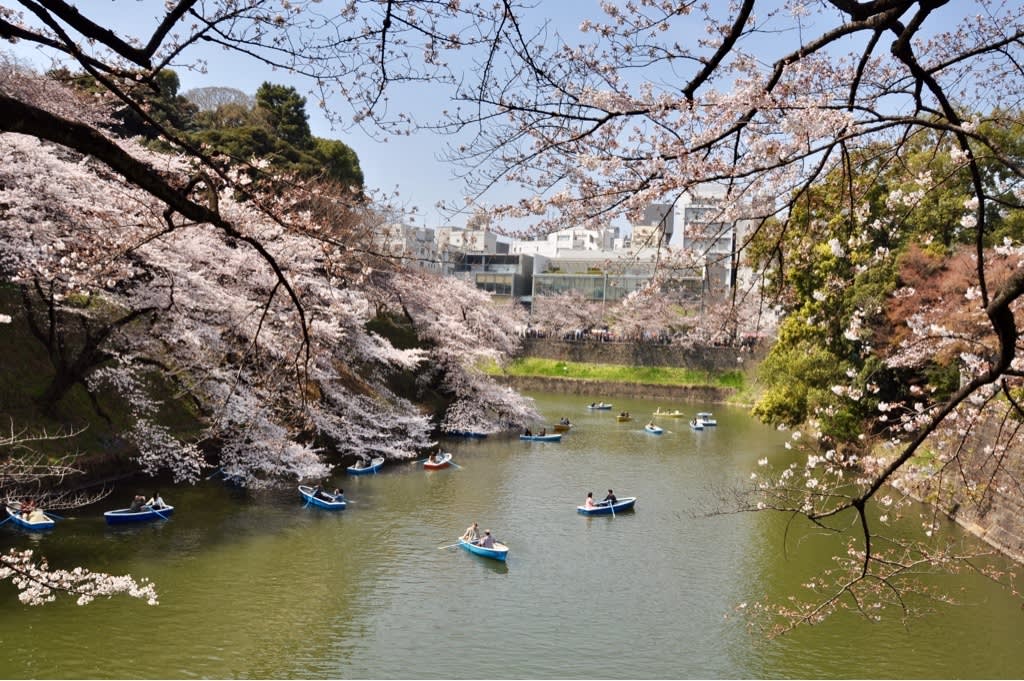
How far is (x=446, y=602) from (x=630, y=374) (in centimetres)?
3210

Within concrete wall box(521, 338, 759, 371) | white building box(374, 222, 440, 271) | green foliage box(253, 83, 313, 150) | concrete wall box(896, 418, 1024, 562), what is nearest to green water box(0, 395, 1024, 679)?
concrete wall box(896, 418, 1024, 562)

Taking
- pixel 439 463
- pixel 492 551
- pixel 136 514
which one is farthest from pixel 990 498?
pixel 136 514

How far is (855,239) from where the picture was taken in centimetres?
456

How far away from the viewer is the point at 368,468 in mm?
16516

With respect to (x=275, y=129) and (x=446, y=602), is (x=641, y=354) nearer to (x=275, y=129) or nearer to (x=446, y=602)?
(x=275, y=129)

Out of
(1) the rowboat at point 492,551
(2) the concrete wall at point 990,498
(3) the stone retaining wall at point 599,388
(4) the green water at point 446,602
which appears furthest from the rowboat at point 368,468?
(3) the stone retaining wall at point 599,388

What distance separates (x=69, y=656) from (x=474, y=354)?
1734 cm

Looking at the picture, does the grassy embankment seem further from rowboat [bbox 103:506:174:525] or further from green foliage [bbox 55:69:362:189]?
rowboat [bbox 103:506:174:525]

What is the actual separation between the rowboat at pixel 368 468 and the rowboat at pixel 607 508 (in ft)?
15.1

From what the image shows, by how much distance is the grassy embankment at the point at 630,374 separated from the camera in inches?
1505

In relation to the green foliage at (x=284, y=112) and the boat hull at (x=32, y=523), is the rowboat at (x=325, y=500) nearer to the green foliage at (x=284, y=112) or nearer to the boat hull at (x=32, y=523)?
the boat hull at (x=32, y=523)

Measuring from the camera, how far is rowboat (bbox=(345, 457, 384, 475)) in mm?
16297

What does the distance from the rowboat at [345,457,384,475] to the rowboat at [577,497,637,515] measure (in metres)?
4.60

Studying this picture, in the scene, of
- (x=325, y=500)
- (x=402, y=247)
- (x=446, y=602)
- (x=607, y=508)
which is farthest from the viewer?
(x=402, y=247)
